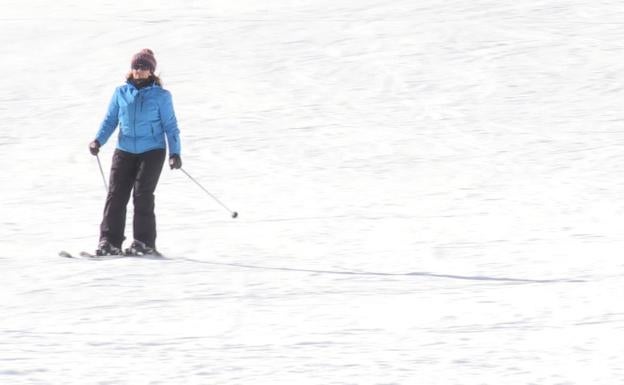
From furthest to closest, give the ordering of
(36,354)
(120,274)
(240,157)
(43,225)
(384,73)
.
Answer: (384,73) < (240,157) < (43,225) < (120,274) < (36,354)

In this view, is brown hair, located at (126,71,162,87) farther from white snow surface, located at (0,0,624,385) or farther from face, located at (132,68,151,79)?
white snow surface, located at (0,0,624,385)

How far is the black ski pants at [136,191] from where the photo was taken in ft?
28.8

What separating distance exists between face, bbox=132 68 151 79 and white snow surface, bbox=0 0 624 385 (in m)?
1.18

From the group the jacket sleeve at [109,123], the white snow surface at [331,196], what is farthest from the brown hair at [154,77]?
the white snow surface at [331,196]

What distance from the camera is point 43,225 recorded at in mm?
10211

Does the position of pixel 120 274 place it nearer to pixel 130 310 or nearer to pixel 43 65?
pixel 130 310

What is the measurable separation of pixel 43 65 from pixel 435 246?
951cm

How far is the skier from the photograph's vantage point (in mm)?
8656

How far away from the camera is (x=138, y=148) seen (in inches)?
344

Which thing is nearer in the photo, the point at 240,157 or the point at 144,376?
the point at 144,376

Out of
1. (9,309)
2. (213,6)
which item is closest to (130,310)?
(9,309)

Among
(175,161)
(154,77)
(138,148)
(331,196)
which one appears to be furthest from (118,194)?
(331,196)

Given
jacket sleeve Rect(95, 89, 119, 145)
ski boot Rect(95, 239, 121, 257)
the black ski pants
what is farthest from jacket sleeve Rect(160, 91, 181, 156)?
A: ski boot Rect(95, 239, 121, 257)

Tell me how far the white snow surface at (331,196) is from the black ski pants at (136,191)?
1.08 ft
